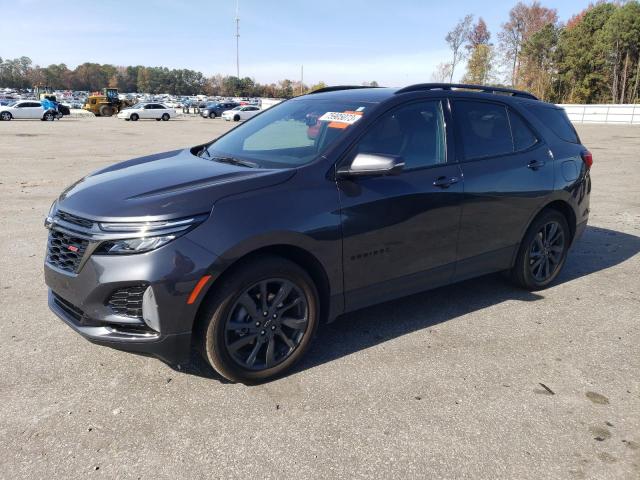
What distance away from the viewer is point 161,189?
3082 millimetres

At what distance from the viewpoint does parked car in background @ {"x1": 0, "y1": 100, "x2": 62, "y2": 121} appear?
36969 mm

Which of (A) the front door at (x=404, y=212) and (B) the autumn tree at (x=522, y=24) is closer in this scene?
(A) the front door at (x=404, y=212)

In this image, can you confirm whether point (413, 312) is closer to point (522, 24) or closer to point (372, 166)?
point (372, 166)

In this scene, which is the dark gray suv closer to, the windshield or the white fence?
the windshield

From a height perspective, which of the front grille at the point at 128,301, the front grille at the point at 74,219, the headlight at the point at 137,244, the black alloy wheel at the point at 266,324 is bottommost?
the black alloy wheel at the point at 266,324

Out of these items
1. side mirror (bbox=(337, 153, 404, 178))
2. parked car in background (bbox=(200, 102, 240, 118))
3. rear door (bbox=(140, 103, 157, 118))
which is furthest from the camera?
parked car in background (bbox=(200, 102, 240, 118))

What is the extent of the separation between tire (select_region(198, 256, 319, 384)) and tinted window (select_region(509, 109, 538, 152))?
2431 millimetres

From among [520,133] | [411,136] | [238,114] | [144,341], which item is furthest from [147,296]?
[238,114]

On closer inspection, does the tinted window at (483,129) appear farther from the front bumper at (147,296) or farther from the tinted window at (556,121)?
the front bumper at (147,296)

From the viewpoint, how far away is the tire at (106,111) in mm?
49781

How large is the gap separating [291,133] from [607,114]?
46220mm

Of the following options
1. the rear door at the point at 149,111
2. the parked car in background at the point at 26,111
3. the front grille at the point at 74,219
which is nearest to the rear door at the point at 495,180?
the front grille at the point at 74,219

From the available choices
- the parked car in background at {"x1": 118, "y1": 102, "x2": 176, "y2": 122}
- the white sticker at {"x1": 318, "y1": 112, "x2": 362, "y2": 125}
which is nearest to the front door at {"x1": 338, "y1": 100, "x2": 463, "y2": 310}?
the white sticker at {"x1": 318, "y1": 112, "x2": 362, "y2": 125}

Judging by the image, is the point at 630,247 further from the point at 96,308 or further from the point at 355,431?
the point at 96,308
